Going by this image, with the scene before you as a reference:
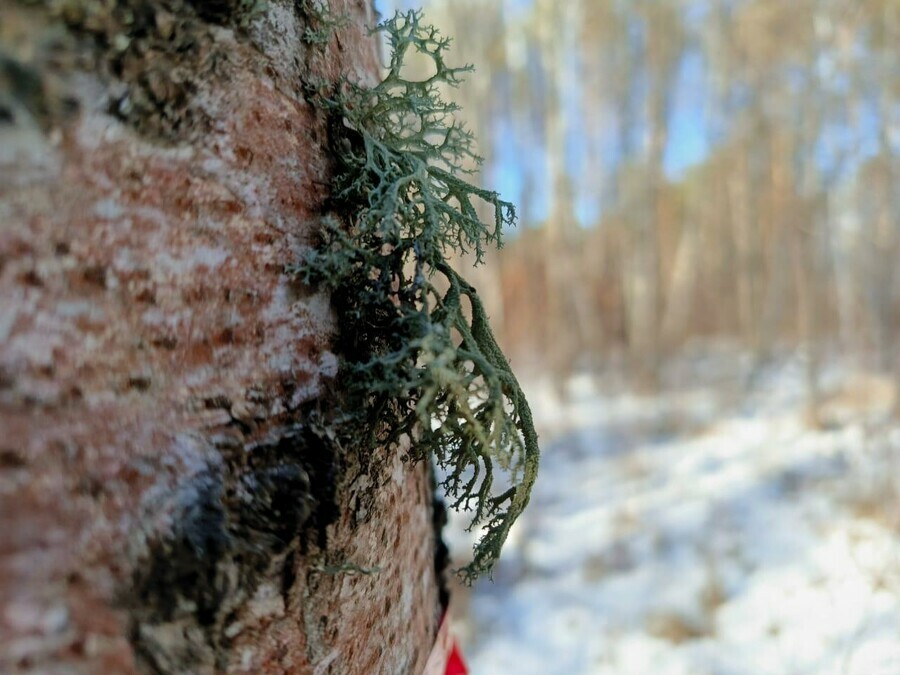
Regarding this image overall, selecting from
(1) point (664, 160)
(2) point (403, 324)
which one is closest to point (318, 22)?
(2) point (403, 324)

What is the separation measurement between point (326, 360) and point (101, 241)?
0.14m

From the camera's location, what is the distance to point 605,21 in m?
7.41

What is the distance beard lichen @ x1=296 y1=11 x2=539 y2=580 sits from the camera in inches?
14.6

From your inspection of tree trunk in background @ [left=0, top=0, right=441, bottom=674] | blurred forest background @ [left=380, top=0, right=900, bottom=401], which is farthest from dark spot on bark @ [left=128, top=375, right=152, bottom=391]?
blurred forest background @ [left=380, top=0, right=900, bottom=401]

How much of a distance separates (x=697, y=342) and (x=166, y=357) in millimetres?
11474

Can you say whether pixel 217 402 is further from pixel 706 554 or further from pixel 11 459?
pixel 706 554

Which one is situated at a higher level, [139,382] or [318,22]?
[318,22]

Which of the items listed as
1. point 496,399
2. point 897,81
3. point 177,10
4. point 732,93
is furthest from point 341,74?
point 732,93

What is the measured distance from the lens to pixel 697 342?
10914mm

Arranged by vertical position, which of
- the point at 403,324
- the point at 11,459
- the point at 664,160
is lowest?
the point at 11,459

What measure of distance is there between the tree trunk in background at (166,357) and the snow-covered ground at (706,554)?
9.10ft

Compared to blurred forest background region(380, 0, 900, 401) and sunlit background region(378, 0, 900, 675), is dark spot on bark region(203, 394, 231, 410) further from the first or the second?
blurred forest background region(380, 0, 900, 401)

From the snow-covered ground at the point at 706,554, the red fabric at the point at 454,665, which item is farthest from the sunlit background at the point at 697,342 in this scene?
the red fabric at the point at 454,665

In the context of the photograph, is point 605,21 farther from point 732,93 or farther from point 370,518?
point 370,518
